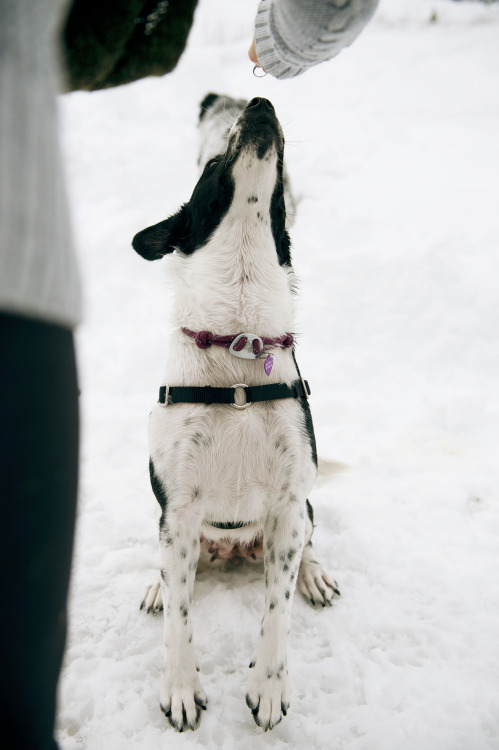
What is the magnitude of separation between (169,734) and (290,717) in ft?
1.45

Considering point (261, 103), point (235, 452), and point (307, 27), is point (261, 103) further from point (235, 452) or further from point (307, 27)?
point (235, 452)

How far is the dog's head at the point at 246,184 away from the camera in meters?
1.73

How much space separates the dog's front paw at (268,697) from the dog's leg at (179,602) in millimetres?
201

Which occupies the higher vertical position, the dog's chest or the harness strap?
the harness strap

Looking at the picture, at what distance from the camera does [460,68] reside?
9.13m

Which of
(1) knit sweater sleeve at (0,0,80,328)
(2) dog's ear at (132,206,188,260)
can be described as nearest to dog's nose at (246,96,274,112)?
(2) dog's ear at (132,206,188,260)

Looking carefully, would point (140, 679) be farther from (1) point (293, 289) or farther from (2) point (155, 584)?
(1) point (293, 289)

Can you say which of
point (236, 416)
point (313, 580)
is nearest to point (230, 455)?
point (236, 416)

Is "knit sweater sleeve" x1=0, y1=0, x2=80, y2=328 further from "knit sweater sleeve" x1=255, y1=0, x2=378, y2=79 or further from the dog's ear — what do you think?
the dog's ear

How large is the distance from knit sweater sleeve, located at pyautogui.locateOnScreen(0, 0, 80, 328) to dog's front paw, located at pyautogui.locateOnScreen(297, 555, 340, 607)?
6.33ft

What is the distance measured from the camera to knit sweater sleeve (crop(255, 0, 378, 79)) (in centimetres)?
101

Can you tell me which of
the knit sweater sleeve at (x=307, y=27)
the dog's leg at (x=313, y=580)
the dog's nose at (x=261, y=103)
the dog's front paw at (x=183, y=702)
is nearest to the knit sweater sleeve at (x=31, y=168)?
the knit sweater sleeve at (x=307, y=27)

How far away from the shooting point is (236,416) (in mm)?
1590

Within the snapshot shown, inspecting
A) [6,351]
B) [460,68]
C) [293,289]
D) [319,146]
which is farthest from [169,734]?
[460,68]
